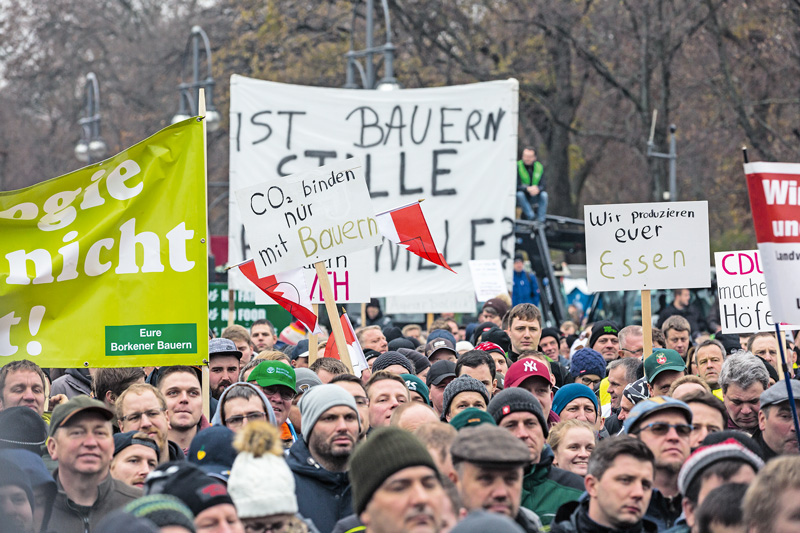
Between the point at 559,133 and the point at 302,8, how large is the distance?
634 cm

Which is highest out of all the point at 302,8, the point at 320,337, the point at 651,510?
the point at 302,8

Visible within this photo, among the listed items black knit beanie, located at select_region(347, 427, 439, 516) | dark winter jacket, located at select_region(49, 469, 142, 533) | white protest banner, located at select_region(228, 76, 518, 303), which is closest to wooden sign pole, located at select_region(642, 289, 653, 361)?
dark winter jacket, located at select_region(49, 469, 142, 533)

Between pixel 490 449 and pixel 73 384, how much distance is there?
4.29 metres

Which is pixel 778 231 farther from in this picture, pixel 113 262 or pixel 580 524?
pixel 113 262

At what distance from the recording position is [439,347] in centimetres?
897

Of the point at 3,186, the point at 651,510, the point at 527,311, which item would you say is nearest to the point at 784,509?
the point at 651,510

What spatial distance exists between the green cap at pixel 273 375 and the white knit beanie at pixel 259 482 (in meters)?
2.27

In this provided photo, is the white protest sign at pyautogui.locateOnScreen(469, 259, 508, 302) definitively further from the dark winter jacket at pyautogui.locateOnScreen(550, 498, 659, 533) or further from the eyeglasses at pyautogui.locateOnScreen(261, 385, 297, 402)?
the dark winter jacket at pyautogui.locateOnScreen(550, 498, 659, 533)

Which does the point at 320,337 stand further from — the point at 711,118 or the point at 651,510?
the point at 711,118

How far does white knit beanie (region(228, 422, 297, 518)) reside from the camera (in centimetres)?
410

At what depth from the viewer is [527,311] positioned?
939cm

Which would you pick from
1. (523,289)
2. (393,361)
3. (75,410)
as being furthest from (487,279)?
(75,410)

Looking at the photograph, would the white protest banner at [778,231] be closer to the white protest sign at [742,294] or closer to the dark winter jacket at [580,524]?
the dark winter jacket at [580,524]

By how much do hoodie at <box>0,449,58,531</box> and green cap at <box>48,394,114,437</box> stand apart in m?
0.17
